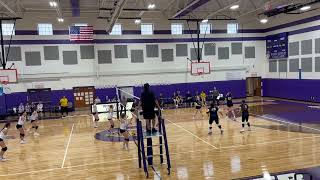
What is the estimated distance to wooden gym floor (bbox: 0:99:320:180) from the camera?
10.9m

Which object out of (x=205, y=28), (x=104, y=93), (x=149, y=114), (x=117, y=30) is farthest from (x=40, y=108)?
(x=205, y=28)

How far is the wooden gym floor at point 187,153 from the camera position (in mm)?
10922

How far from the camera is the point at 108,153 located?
1386 centimetres

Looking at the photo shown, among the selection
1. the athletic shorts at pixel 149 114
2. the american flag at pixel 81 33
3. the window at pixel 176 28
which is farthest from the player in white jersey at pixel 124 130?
the window at pixel 176 28

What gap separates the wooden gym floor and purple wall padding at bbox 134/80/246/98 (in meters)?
12.7

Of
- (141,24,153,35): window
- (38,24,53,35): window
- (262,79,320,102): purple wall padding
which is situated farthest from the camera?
(141,24,153,35): window

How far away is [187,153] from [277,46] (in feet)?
81.7

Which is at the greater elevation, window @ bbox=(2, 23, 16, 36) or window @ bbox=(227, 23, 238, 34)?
window @ bbox=(227, 23, 238, 34)

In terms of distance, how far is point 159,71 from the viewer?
108 ft

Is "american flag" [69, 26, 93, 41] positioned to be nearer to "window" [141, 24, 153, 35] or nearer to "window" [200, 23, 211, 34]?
"window" [141, 24, 153, 35]

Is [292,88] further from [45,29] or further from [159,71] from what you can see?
[45,29]

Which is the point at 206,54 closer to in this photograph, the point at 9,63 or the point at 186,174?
the point at 9,63

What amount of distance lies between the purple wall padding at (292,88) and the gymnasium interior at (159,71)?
0.34 ft

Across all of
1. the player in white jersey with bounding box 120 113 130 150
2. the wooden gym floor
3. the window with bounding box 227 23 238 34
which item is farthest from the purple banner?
the player in white jersey with bounding box 120 113 130 150
